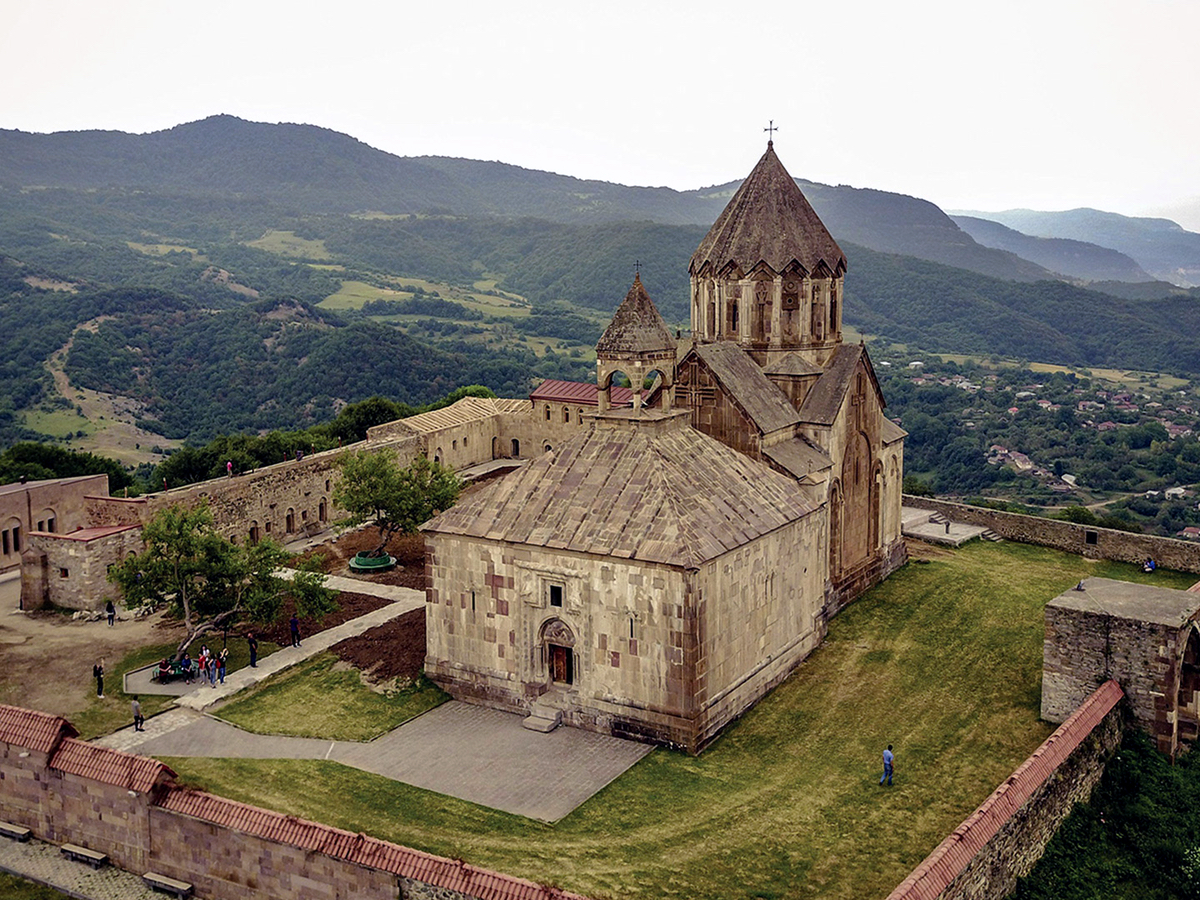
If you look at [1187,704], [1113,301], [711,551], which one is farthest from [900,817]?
[1113,301]

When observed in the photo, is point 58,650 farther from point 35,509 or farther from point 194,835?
point 194,835

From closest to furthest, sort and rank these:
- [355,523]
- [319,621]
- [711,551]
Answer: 1. [711,551]
2. [319,621]
3. [355,523]

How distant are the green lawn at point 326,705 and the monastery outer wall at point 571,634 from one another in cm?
126

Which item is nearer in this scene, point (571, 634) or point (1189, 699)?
point (571, 634)

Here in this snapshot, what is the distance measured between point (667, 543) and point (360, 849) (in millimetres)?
9677

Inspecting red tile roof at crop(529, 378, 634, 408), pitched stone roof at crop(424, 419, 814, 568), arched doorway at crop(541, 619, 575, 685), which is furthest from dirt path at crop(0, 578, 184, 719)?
red tile roof at crop(529, 378, 634, 408)

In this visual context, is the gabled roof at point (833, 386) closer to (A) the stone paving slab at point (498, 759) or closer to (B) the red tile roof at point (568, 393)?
(A) the stone paving slab at point (498, 759)

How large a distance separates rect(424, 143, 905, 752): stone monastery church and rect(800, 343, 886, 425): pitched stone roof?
64mm

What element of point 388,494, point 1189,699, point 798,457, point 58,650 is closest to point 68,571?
point 58,650

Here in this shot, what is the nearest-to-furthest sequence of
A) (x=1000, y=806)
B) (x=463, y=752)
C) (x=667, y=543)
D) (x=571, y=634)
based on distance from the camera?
(x=1000, y=806) → (x=463, y=752) → (x=667, y=543) → (x=571, y=634)

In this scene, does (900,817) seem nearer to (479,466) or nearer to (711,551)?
(711,551)

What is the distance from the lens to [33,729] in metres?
20.1

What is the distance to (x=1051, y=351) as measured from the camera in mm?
155875

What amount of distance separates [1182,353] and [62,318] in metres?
140
